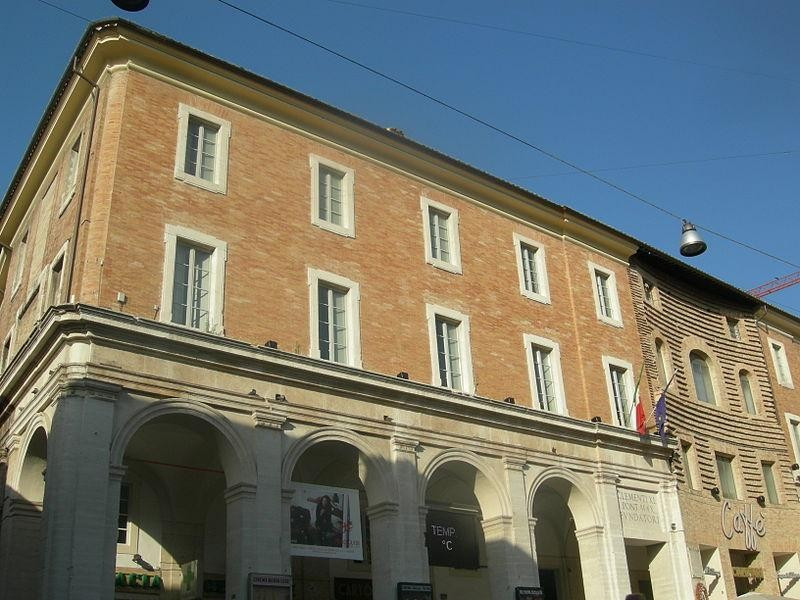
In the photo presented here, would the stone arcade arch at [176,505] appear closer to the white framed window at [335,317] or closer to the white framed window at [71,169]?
the white framed window at [335,317]

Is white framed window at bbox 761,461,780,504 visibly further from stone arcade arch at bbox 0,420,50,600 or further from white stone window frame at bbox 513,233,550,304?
stone arcade arch at bbox 0,420,50,600

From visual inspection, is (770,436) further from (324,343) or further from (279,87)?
(279,87)

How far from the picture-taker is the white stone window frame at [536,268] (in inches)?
976

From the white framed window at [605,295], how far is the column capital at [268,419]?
40.4 feet

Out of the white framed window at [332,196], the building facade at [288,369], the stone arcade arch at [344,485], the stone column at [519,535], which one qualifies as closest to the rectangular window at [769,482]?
the building facade at [288,369]

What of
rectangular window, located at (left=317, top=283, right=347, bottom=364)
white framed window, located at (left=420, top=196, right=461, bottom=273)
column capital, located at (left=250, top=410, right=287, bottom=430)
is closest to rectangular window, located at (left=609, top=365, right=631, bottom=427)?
white framed window, located at (left=420, top=196, right=461, bottom=273)

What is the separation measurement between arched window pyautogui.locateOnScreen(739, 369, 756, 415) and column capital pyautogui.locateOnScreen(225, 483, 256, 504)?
2124 centimetres

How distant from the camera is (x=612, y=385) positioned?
25.5 meters

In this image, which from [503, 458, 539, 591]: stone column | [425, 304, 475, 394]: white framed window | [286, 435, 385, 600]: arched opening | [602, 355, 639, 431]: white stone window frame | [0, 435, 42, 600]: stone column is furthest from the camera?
[602, 355, 639, 431]: white stone window frame

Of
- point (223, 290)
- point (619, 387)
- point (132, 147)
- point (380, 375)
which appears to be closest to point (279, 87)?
point (132, 147)

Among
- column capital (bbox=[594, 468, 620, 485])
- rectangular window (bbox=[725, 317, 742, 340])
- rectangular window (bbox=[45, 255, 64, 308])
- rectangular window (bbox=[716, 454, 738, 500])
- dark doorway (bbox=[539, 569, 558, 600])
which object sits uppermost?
rectangular window (bbox=[725, 317, 742, 340])

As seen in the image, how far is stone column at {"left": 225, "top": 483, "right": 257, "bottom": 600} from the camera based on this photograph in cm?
1584

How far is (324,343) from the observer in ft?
63.4

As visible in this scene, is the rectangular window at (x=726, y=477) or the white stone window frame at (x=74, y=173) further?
the rectangular window at (x=726, y=477)
